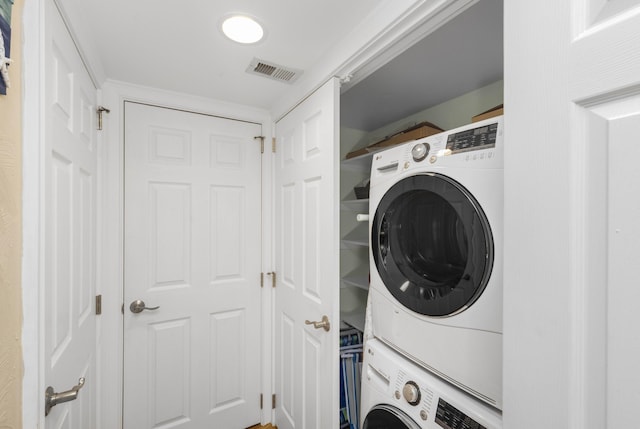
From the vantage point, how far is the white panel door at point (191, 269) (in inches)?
61.7

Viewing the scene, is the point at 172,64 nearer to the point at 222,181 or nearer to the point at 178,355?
the point at 222,181

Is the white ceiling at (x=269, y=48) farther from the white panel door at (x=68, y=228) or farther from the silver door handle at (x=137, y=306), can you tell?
the silver door handle at (x=137, y=306)

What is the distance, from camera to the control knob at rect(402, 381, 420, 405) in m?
0.87

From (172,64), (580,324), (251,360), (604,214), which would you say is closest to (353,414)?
(251,360)

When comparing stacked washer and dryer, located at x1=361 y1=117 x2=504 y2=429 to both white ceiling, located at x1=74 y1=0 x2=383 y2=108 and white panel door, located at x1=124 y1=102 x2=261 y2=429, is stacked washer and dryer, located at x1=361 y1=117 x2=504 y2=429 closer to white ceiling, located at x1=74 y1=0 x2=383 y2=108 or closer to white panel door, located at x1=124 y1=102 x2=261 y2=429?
white ceiling, located at x1=74 y1=0 x2=383 y2=108

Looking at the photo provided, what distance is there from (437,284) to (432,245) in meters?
0.13

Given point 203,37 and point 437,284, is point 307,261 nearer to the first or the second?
point 437,284

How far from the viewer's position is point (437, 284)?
88 centimetres

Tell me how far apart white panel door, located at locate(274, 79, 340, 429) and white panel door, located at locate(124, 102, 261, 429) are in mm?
235

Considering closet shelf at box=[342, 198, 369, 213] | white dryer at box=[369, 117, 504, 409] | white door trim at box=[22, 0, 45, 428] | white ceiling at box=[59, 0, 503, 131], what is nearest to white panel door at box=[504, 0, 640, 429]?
white dryer at box=[369, 117, 504, 409]

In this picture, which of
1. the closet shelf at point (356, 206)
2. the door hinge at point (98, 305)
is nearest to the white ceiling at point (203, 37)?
the closet shelf at point (356, 206)

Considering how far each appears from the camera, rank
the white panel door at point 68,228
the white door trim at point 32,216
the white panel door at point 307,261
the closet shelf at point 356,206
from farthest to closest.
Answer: the closet shelf at point 356,206
the white panel door at point 307,261
the white panel door at point 68,228
the white door trim at point 32,216

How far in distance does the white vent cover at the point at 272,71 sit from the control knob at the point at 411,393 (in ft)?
4.88

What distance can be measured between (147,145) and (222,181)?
465 millimetres
